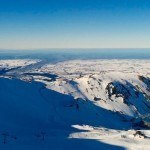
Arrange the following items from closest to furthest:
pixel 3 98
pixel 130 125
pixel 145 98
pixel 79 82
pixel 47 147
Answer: pixel 47 147, pixel 3 98, pixel 130 125, pixel 145 98, pixel 79 82

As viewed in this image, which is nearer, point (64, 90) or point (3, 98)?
point (3, 98)

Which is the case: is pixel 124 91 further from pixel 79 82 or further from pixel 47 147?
pixel 47 147

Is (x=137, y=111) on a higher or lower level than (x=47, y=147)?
lower

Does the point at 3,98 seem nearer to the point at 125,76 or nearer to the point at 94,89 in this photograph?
the point at 94,89

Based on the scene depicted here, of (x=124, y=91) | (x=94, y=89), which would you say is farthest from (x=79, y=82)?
(x=124, y=91)

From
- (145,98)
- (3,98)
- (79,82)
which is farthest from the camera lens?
(79,82)

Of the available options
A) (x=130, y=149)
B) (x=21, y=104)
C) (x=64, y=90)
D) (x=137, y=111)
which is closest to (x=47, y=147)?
(x=130, y=149)
